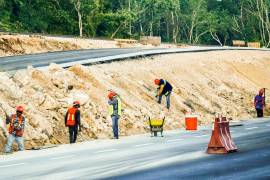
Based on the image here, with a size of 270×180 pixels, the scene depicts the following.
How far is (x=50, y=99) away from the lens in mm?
28969

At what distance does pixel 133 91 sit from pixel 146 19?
8356cm

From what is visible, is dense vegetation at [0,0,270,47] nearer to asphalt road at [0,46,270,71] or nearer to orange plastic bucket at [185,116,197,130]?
asphalt road at [0,46,270,71]

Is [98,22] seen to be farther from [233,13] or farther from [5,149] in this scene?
[5,149]

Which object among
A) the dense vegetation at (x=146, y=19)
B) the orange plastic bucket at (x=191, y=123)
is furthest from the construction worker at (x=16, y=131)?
the dense vegetation at (x=146, y=19)

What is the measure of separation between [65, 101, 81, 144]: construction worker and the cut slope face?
0.81m

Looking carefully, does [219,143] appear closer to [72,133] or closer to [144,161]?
[144,161]

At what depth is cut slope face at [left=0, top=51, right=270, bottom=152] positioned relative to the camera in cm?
2784

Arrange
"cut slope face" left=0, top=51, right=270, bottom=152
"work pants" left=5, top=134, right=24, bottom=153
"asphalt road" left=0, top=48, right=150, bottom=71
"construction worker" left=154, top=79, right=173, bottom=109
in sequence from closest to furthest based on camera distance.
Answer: "work pants" left=5, top=134, right=24, bottom=153 < "cut slope face" left=0, top=51, right=270, bottom=152 < "construction worker" left=154, top=79, right=173, bottom=109 < "asphalt road" left=0, top=48, right=150, bottom=71

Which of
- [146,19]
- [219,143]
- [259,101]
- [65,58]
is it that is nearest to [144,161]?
[219,143]

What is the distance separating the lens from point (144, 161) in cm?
1909

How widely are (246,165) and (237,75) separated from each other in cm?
3412

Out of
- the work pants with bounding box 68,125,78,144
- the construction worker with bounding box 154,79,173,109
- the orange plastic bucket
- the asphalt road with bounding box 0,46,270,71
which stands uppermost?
the asphalt road with bounding box 0,46,270,71

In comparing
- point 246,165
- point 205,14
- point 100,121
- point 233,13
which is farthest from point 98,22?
point 246,165

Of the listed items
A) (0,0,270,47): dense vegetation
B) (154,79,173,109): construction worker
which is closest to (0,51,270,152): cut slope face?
(154,79,173,109): construction worker
